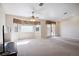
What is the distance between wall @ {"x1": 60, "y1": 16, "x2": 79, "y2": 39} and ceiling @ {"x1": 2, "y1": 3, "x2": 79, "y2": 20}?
0.10 metres

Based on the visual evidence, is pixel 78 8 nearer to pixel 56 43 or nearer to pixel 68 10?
pixel 68 10

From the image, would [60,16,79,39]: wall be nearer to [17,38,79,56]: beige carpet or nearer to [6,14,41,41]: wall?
[17,38,79,56]: beige carpet

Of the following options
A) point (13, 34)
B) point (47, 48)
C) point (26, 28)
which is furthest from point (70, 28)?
point (13, 34)

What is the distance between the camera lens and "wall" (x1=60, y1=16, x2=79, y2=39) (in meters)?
2.02

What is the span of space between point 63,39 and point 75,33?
24 cm

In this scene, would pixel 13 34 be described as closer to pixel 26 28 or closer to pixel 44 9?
pixel 26 28

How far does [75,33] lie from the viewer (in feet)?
6.62

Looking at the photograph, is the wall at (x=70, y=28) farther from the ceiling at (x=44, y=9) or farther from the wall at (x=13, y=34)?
the wall at (x=13, y=34)

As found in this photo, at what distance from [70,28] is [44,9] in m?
0.59

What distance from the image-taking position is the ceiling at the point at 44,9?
78.4 inches

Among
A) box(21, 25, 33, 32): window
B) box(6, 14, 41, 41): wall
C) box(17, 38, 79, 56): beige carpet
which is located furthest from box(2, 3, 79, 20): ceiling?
box(17, 38, 79, 56): beige carpet

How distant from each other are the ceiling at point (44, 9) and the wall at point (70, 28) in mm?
96

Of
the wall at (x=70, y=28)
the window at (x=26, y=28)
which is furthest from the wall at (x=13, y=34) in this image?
the wall at (x=70, y=28)

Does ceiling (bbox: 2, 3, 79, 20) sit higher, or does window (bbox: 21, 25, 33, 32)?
ceiling (bbox: 2, 3, 79, 20)
